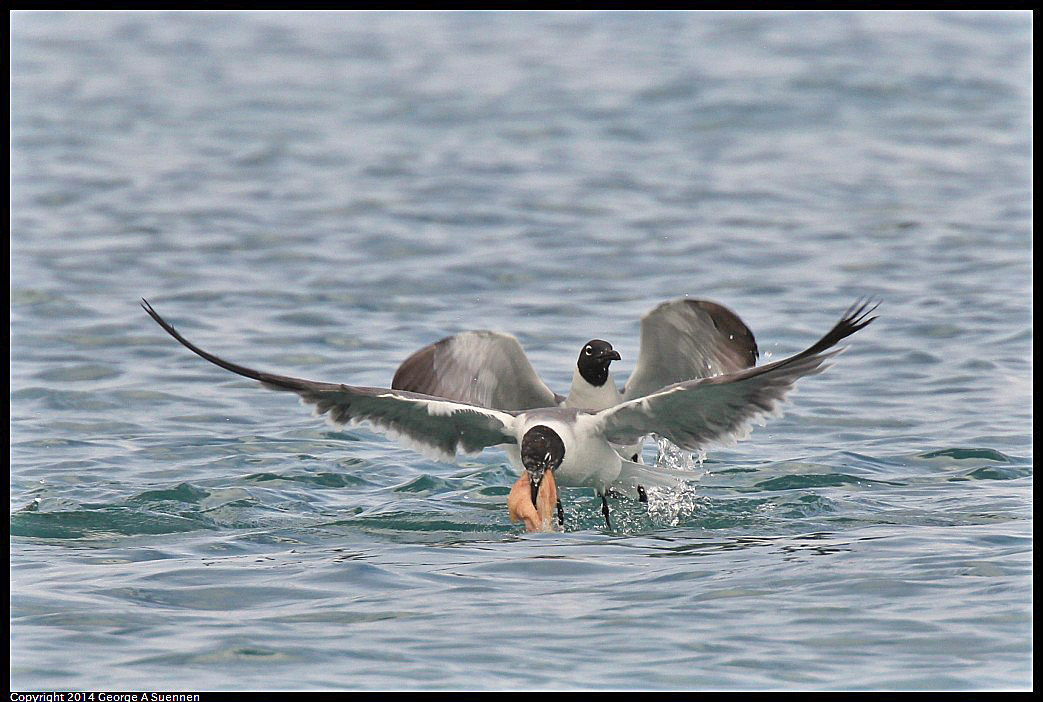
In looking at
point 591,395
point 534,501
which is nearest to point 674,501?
point 591,395

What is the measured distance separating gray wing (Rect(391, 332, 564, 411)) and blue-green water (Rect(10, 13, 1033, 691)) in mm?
662

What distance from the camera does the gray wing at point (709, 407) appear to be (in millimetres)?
8648

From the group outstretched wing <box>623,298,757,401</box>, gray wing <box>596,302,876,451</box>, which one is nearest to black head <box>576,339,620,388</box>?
outstretched wing <box>623,298,757,401</box>

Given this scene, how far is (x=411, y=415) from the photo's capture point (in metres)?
9.82

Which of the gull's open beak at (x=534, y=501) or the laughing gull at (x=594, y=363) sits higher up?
the laughing gull at (x=594, y=363)

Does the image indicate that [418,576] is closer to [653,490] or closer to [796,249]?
[653,490]

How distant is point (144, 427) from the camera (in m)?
12.0

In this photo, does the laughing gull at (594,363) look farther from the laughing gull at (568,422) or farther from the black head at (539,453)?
the black head at (539,453)

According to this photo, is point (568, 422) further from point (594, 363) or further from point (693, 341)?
point (693, 341)

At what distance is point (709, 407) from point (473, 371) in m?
1.78

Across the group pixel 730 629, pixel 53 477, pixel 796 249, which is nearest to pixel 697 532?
pixel 730 629

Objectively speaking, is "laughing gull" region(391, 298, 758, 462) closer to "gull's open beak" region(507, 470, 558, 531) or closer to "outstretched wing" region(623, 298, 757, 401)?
"outstretched wing" region(623, 298, 757, 401)

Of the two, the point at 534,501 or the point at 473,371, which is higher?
the point at 473,371

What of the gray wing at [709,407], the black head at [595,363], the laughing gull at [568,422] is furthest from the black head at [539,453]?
the black head at [595,363]
